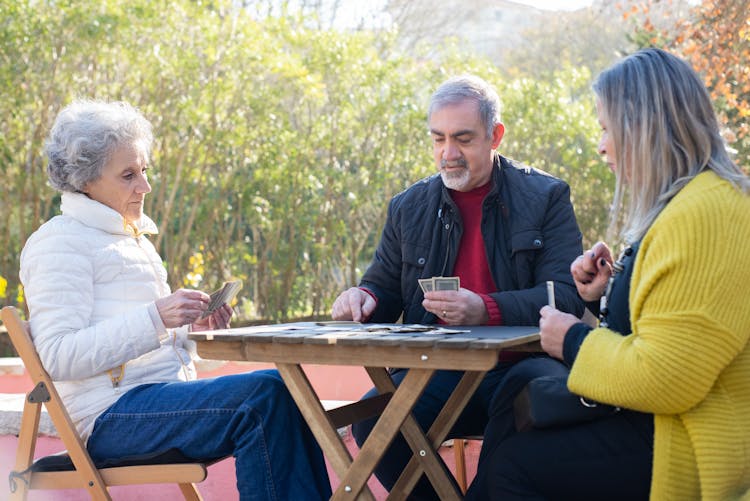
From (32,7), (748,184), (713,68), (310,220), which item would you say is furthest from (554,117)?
(748,184)

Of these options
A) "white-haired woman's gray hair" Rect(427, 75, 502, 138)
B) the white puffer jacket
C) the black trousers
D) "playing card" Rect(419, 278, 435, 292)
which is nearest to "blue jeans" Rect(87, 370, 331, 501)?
the white puffer jacket

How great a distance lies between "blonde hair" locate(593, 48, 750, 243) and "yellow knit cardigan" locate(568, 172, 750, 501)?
0.47 feet

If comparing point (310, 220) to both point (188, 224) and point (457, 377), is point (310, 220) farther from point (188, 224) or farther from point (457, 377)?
point (457, 377)

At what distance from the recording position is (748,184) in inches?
96.7

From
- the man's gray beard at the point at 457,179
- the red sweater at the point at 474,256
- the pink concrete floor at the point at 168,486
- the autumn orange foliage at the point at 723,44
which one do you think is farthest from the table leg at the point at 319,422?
the autumn orange foliage at the point at 723,44

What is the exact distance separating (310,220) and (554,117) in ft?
9.40

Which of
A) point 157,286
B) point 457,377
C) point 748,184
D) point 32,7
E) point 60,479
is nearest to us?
point 748,184

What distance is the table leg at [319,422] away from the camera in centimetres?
284

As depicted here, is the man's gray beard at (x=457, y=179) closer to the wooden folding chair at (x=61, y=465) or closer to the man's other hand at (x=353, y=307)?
the man's other hand at (x=353, y=307)

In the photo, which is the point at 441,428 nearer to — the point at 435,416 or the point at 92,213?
the point at 435,416

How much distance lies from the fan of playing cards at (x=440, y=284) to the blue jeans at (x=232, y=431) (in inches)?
21.6

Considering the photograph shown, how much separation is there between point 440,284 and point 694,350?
41.9 inches

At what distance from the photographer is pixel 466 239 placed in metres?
3.81

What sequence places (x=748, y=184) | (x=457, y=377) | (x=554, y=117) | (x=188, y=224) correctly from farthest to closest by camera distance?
1. (x=554, y=117)
2. (x=188, y=224)
3. (x=457, y=377)
4. (x=748, y=184)
